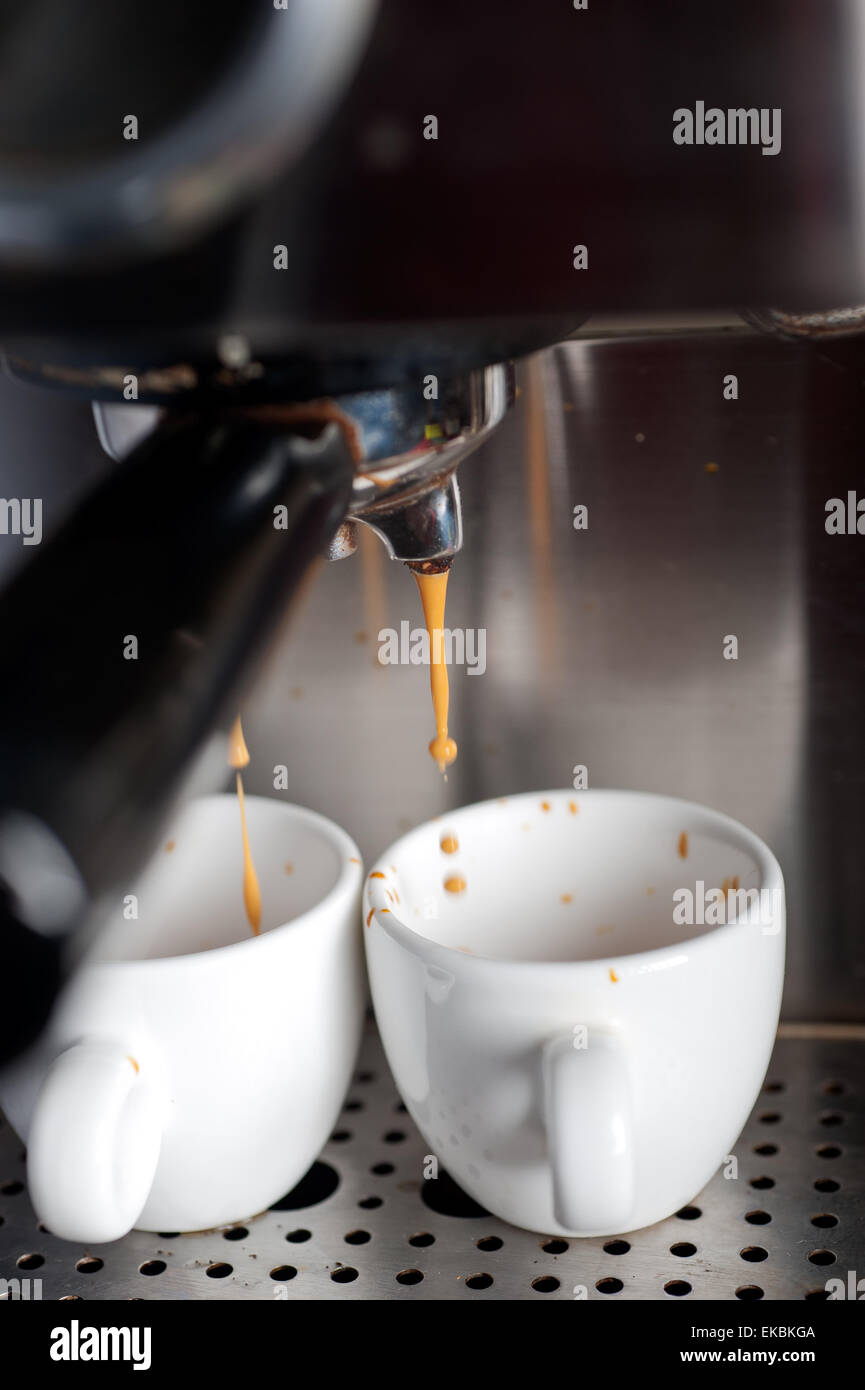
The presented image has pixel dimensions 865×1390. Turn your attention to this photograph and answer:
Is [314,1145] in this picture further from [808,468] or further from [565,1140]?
[808,468]

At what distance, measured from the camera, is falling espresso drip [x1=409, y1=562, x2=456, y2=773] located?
0.42 metres

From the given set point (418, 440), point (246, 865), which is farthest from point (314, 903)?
point (418, 440)

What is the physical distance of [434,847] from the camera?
19.3 inches

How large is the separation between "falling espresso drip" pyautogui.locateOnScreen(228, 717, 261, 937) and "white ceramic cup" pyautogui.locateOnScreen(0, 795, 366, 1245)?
0.14ft

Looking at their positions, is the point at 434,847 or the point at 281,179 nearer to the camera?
the point at 281,179

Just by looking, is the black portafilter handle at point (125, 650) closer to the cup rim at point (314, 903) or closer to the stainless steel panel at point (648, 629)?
the cup rim at point (314, 903)

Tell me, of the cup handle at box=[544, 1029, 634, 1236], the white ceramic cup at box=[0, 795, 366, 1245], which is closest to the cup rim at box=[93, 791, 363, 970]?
the white ceramic cup at box=[0, 795, 366, 1245]

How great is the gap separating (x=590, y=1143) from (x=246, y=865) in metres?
0.19

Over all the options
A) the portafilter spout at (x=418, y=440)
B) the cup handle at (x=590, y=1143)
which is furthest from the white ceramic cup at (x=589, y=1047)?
the portafilter spout at (x=418, y=440)

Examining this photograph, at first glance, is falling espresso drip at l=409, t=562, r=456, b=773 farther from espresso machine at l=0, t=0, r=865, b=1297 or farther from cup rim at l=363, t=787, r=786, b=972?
espresso machine at l=0, t=0, r=865, b=1297

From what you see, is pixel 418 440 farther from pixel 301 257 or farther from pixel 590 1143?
pixel 590 1143

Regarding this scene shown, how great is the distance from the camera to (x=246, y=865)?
1.68 feet

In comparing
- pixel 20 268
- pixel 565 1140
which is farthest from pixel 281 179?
pixel 565 1140
